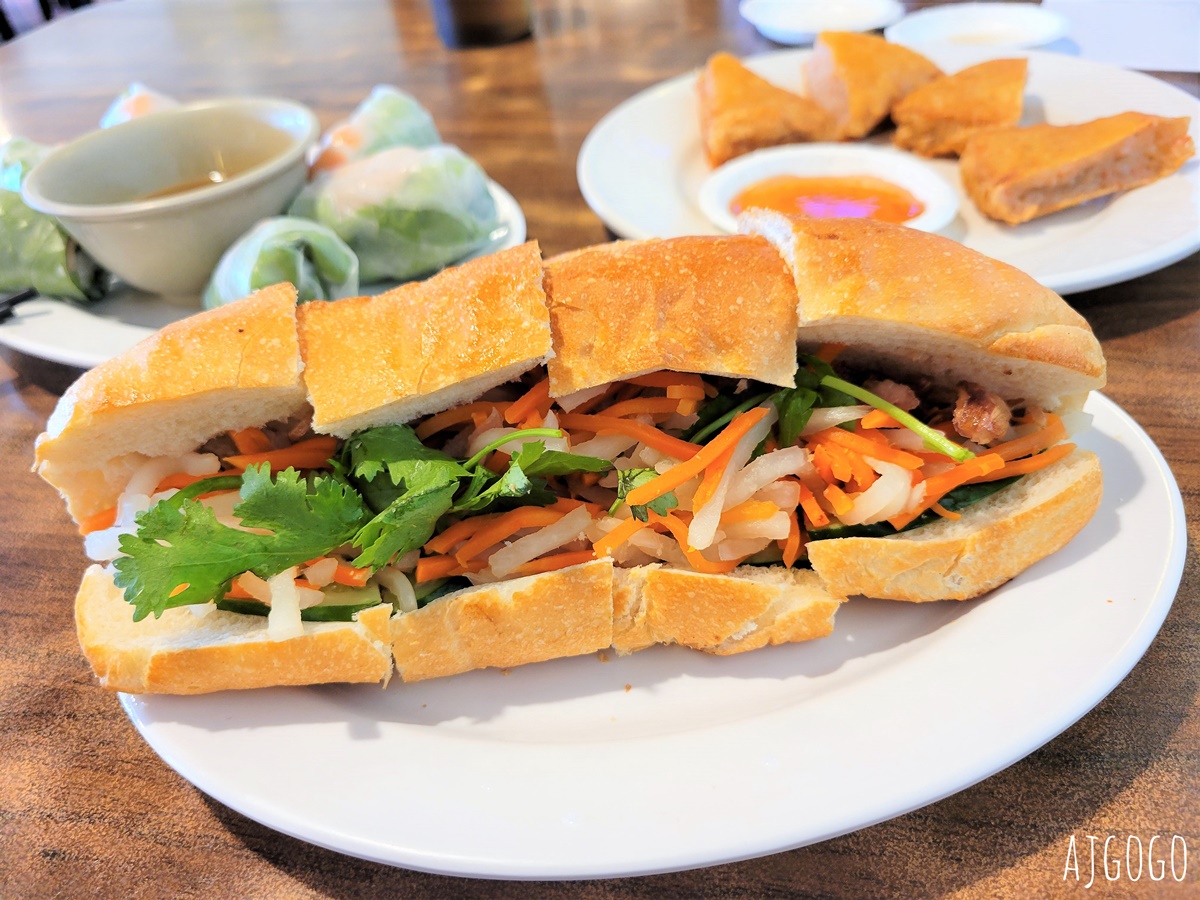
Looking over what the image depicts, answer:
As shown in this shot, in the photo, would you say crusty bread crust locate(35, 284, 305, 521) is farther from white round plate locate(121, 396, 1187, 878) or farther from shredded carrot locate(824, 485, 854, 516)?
shredded carrot locate(824, 485, 854, 516)

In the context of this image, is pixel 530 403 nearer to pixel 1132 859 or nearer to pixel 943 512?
pixel 943 512

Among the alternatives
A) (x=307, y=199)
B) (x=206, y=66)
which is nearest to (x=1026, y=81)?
(x=307, y=199)

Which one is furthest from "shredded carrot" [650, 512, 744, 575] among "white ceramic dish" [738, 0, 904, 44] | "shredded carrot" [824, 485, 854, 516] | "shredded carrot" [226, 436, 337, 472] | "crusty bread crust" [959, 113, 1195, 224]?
"white ceramic dish" [738, 0, 904, 44]

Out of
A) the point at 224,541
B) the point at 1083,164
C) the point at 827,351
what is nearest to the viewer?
the point at 224,541

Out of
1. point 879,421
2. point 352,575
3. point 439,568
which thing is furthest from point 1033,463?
point 352,575

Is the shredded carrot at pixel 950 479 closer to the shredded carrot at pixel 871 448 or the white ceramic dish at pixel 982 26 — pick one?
the shredded carrot at pixel 871 448

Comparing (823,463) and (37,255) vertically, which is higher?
(37,255)

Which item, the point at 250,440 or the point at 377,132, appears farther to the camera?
the point at 377,132
